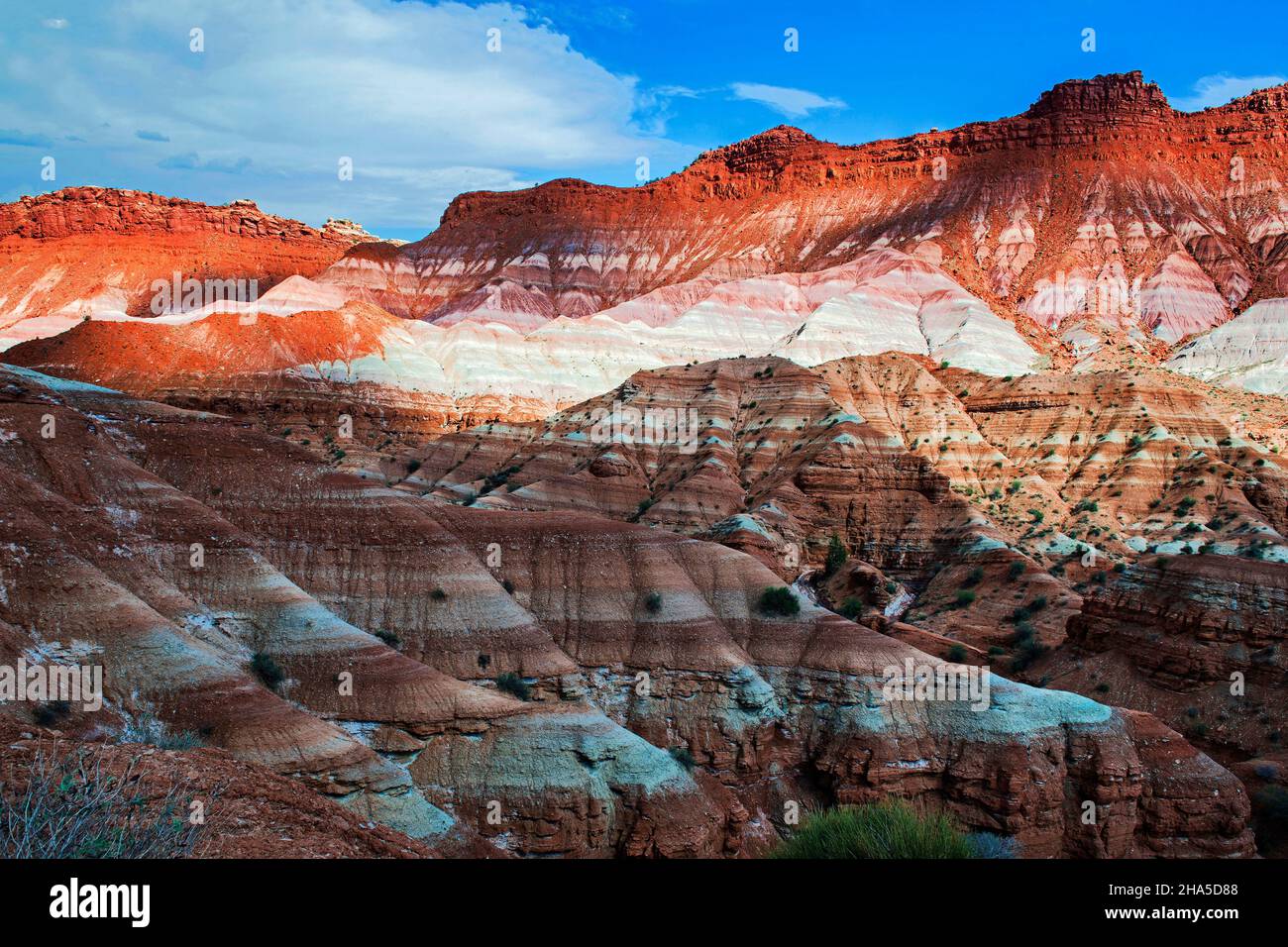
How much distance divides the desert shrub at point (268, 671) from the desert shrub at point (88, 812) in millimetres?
14006

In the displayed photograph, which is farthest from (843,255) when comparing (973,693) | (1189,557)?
(973,693)

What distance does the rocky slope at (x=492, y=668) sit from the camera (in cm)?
2522

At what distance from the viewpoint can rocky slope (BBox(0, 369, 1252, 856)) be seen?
82.7 ft

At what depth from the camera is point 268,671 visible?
2858cm

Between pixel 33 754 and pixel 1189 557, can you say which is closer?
pixel 33 754

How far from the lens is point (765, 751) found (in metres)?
33.8

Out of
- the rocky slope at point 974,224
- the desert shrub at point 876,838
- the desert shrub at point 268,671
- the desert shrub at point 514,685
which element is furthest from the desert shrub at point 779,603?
the rocky slope at point 974,224

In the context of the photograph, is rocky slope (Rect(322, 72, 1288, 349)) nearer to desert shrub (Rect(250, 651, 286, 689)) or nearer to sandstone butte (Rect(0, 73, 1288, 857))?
sandstone butte (Rect(0, 73, 1288, 857))

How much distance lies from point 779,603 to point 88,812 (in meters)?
28.3

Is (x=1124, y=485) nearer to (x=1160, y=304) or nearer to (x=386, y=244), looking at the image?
(x=1160, y=304)

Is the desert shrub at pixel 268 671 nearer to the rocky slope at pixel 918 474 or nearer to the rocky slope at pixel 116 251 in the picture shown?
the rocky slope at pixel 918 474

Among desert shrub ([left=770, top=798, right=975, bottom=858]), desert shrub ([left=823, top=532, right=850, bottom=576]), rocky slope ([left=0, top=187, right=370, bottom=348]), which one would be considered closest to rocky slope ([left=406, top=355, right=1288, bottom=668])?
desert shrub ([left=823, top=532, right=850, bottom=576])

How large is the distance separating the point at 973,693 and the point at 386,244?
183 meters

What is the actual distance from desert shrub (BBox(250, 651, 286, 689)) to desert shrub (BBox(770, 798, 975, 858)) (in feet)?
50.1
